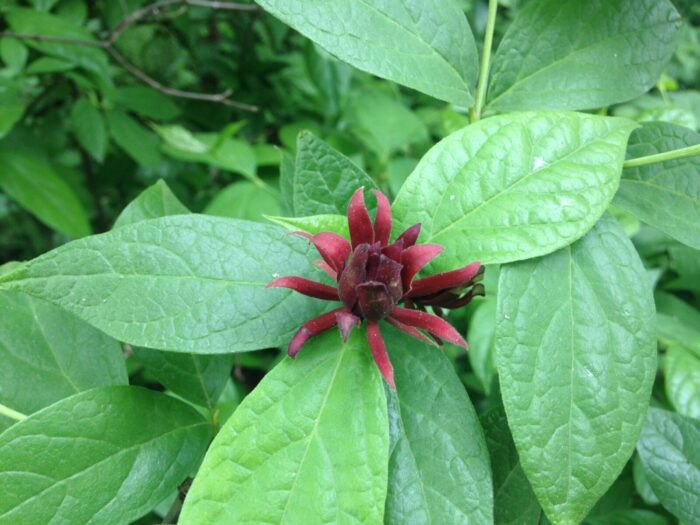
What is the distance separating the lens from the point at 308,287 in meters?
0.47

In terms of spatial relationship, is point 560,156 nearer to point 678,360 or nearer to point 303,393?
point 303,393

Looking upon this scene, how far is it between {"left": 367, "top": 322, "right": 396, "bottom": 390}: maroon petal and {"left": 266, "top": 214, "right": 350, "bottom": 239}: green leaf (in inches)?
3.1

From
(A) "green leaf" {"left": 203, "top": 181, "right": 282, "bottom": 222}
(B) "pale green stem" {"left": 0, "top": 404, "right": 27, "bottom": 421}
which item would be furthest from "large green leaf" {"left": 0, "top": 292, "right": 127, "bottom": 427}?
(A) "green leaf" {"left": 203, "top": 181, "right": 282, "bottom": 222}

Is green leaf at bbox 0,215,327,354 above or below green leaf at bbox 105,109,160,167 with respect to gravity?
above

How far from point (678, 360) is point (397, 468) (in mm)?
664

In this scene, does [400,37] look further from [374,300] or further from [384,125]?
[384,125]

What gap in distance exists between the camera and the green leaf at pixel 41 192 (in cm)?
132

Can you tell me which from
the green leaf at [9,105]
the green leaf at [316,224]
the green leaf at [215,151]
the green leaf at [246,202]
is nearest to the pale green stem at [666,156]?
the green leaf at [316,224]

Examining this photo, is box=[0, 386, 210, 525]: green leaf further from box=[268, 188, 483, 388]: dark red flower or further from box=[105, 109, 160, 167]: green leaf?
box=[105, 109, 160, 167]: green leaf

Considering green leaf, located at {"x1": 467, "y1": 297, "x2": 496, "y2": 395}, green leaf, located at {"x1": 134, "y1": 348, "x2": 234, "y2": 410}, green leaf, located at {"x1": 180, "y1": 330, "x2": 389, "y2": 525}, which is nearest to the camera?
green leaf, located at {"x1": 180, "y1": 330, "x2": 389, "y2": 525}

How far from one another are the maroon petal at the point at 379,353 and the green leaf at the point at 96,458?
0.23 meters

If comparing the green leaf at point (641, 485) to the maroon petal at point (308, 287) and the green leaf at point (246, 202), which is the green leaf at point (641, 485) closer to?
the maroon petal at point (308, 287)

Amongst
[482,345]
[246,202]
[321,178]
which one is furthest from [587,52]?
[246,202]

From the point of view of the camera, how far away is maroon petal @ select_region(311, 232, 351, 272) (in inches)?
17.7
